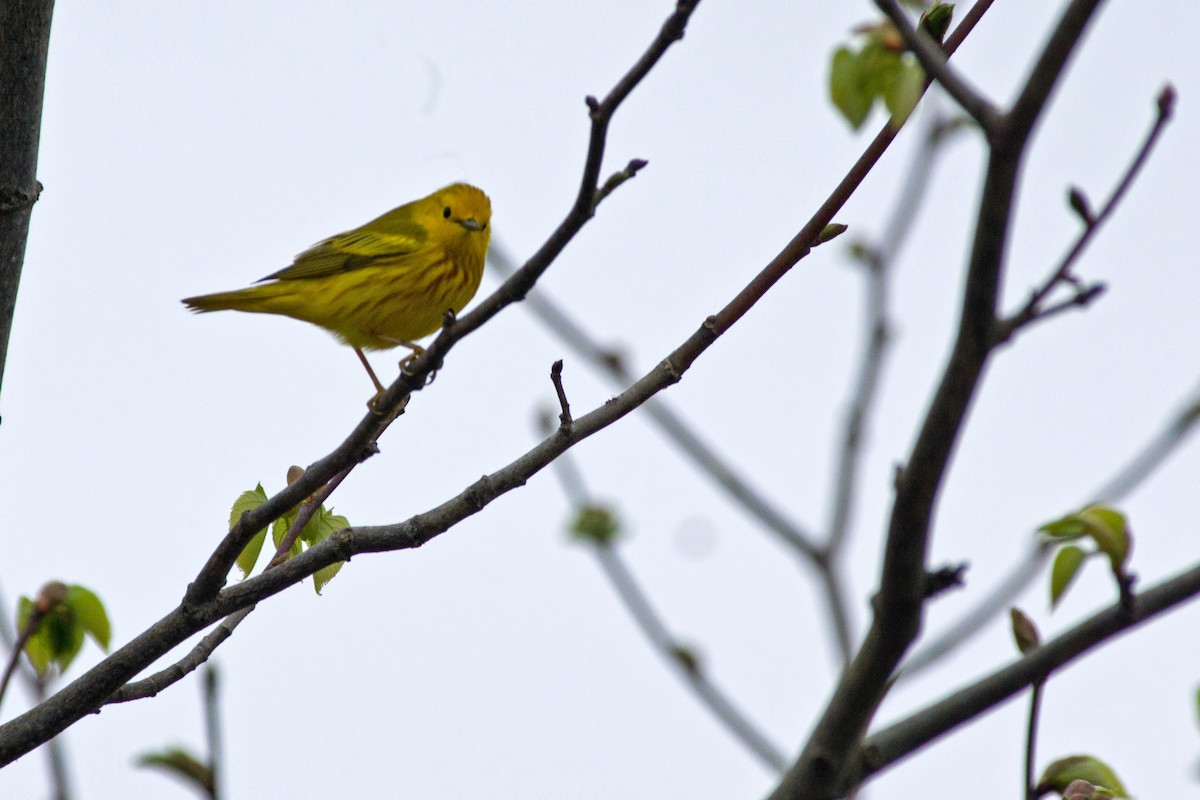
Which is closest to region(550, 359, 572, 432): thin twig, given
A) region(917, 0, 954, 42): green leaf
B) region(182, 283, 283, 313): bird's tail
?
region(917, 0, 954, 42): green leaf

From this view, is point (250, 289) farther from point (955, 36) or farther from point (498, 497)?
point (955, 36)

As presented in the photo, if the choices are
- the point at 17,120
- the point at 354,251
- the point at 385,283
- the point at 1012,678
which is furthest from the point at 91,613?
the point at 354,251

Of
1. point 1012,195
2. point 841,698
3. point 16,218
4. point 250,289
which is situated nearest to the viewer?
point 1012,195

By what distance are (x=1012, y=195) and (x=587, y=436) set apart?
3.44 feet

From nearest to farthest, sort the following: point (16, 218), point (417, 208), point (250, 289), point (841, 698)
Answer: point (841, 698), point (16, 218), point (250, 289), point (417, 208)

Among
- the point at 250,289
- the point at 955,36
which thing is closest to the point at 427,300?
the point at 250,289

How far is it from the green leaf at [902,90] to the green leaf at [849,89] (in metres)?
0.05

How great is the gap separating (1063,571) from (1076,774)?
1.24 ft

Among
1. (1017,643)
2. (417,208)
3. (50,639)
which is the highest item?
(417,208)

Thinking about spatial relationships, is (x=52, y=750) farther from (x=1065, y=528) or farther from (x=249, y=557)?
(x=1065, y=528)

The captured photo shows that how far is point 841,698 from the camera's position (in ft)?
5.10

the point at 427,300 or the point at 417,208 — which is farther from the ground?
the point at 417,208

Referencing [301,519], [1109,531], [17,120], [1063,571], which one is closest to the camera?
[1109,531]

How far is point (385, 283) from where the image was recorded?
4.77 metres
